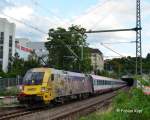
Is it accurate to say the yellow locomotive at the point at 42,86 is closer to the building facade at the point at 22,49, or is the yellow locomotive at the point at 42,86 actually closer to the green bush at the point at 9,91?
the green bush at the point at 9,91

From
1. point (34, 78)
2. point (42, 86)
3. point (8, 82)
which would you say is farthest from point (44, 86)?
point (8, 82)

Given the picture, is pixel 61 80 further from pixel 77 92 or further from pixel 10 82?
pixel 10 82

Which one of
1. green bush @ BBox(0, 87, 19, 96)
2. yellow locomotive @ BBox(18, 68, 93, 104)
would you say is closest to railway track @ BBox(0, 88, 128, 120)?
yellow locomotive @ BBox(18, 68, 93, 104)

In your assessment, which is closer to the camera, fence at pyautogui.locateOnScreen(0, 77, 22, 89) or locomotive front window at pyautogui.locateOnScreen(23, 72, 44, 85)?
locomotive front window at pyautogui.locateOnScreen(23, 72, 44, 85)

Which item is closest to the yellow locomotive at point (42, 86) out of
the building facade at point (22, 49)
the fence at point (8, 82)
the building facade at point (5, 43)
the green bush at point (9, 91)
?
the green bush at point (9, 91)

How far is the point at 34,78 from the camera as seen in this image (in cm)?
2953

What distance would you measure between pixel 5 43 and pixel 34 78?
209 feet

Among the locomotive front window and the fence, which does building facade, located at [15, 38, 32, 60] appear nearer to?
the fence

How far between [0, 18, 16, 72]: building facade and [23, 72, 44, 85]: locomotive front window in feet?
204

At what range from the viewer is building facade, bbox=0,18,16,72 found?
302 feet

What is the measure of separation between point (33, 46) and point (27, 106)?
3691 inches

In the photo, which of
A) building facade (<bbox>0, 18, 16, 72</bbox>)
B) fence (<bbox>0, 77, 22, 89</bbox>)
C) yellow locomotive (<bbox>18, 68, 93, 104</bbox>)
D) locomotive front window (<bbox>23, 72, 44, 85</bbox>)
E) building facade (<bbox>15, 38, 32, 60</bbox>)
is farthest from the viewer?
building facade (<bbox>15, 38, 32, 60</bbox>)

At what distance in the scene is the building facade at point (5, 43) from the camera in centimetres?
9194

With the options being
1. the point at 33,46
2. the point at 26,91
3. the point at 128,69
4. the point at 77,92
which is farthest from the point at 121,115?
the point at 33,46
